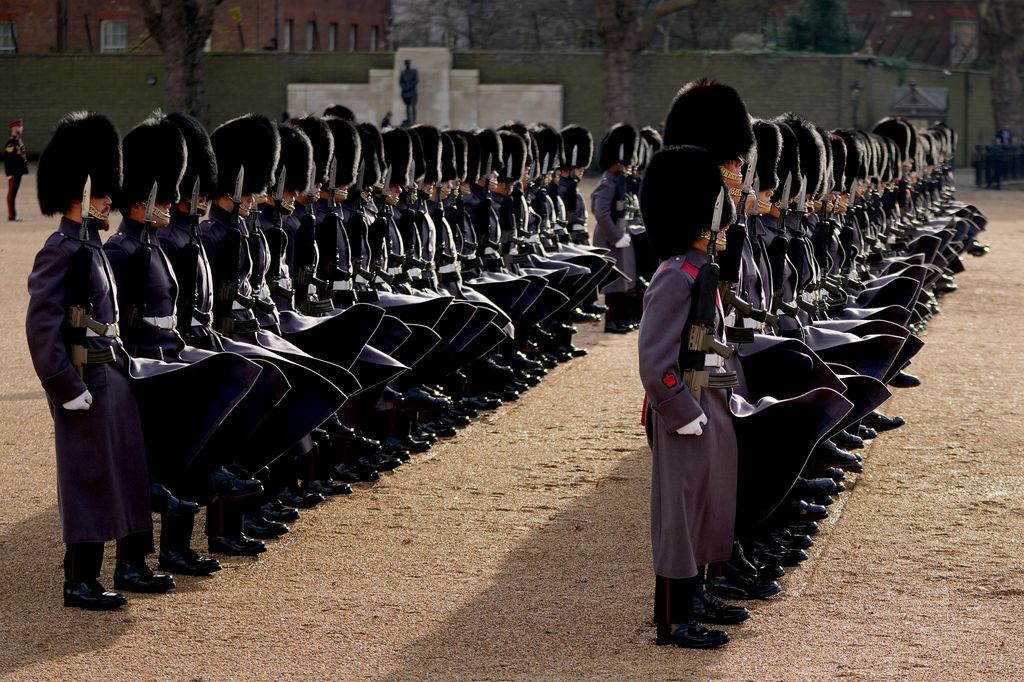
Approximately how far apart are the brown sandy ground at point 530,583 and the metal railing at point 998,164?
2955cm

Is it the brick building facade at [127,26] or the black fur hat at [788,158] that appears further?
the brick building facade at [127,26]

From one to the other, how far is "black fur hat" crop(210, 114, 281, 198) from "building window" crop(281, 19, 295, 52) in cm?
3968

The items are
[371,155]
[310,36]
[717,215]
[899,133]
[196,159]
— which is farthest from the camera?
[310,36]

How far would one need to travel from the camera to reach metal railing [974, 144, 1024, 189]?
→ 1500 inches

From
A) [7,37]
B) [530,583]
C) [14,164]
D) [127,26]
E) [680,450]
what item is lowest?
[530,583]

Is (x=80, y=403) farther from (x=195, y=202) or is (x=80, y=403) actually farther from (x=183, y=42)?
(x=183, y=42)

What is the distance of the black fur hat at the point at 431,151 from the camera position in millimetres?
10891

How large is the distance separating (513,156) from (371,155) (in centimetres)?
326

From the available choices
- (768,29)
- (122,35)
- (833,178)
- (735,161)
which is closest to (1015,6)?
(768,29)

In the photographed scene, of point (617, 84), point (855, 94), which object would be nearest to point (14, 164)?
point (617, 84)

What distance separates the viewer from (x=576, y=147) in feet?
52.2

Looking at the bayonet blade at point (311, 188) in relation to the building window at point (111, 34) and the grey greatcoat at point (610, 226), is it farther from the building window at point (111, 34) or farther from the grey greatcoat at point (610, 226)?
the building window at point (111, 34)

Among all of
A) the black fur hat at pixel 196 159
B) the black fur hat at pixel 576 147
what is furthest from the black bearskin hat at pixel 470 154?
the black fur hat at pixel 196 159

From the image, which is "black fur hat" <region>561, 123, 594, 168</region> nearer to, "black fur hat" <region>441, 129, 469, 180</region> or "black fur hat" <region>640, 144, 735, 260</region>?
"black fur hat" <region>441, 129, 469, 180</region>
